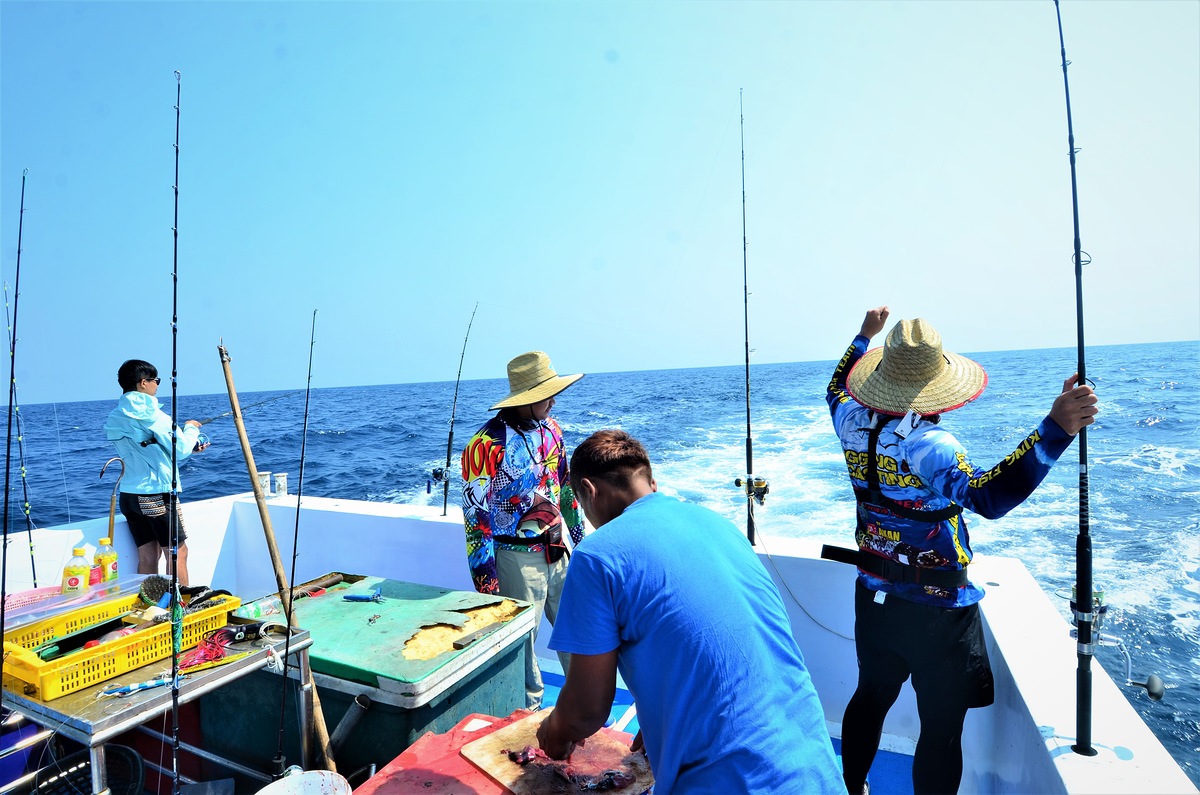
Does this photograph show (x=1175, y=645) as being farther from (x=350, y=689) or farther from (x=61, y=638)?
(x=61, y=638)

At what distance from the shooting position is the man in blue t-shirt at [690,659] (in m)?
1.12

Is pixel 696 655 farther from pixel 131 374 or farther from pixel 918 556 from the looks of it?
pixel 131 374

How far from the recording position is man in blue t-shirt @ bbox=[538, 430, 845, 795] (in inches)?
44.2

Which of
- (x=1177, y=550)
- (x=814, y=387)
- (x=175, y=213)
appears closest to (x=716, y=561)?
(x=175, y=213)

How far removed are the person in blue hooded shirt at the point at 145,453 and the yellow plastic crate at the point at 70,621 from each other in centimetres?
148

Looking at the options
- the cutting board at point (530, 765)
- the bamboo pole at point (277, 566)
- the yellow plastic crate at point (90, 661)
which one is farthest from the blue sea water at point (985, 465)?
the cutting board at point (530, 765)

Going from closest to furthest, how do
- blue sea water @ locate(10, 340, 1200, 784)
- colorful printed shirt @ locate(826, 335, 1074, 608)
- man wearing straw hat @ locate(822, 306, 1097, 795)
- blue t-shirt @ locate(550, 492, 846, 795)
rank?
blue t-shirt @ locate(550, 492, 846, 795) < colorful printed shirt @ locate(826, 335, 1074, 608) < man wearing straw hat @ locate(822, 306, 1097, 795) < blue sea water @ locate(10, 340, 1200, 784)

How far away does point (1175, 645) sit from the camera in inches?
184

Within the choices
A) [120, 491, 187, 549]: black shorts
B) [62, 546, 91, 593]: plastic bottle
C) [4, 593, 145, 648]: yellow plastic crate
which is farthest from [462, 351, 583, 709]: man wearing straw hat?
[120, 491, 187, 549]: black shorts

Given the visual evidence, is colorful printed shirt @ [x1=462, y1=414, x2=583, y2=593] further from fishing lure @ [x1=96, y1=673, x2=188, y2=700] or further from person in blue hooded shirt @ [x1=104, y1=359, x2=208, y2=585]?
person in blue hooded shirt @ [x1=104, y1=359, x2=208, y2=585]

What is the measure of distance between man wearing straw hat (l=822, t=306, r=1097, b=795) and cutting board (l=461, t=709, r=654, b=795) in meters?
0.86

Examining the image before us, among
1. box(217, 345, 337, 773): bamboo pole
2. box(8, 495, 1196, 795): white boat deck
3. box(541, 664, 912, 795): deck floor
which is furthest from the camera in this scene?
box(541, 664, 912, 795): deck floor

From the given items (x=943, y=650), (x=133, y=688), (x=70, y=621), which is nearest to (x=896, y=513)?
(x=943, y=650)

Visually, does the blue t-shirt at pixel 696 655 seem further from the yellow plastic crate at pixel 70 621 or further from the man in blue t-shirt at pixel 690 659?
the yellow plastic crate at pixel 70 621
